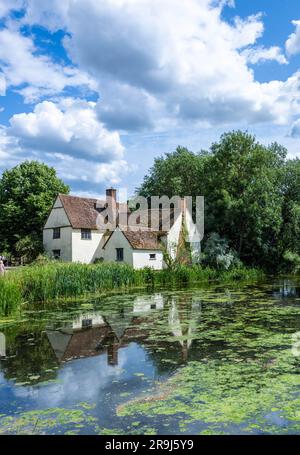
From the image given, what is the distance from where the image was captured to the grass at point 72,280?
15.6m

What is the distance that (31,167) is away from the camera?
45.5 meters

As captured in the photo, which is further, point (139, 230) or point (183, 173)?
point (183, 173)

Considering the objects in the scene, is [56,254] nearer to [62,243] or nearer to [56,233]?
[62,243]

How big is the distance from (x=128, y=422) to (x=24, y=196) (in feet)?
137

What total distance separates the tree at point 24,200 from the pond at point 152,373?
30.2 m

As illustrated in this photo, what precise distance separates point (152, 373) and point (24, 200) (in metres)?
39.4

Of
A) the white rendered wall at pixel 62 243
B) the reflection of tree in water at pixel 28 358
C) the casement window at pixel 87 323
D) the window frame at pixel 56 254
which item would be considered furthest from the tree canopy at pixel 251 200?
the reflection of tree in water at pixel 28 358

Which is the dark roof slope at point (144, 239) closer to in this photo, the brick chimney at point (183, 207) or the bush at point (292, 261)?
the brick chimney at point (183, 207)

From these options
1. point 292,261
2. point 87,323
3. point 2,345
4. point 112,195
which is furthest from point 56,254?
point 2,345

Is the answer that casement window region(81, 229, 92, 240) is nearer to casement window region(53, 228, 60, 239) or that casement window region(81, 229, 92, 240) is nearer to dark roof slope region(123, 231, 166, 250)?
casement window region(53, 228, 60, 239)

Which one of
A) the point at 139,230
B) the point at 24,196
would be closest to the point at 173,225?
the point at 139,230

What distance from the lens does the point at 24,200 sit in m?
44.4

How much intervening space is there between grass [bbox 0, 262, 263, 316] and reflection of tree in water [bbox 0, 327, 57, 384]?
3185 millimetres

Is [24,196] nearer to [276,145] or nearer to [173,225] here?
[173,225]
